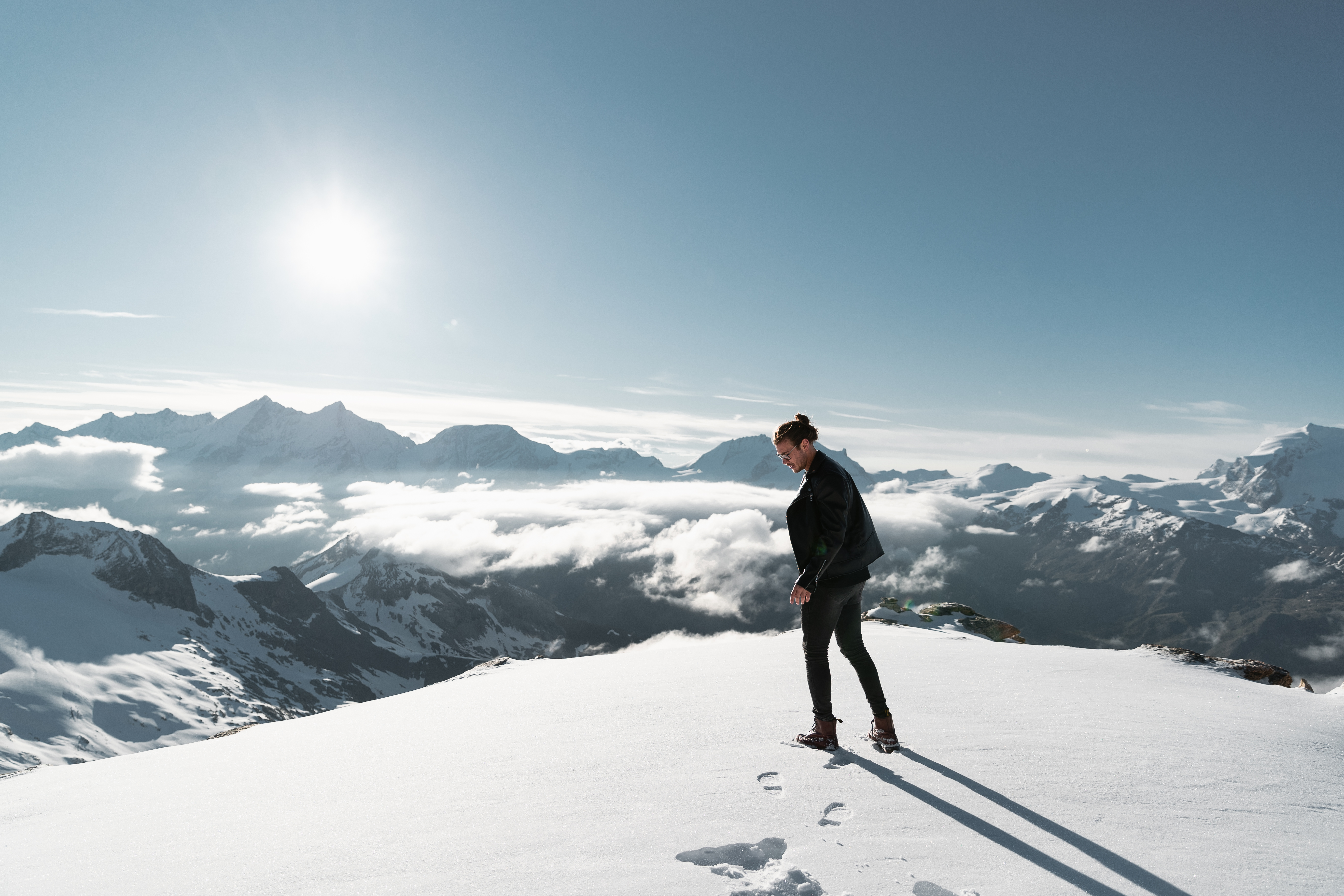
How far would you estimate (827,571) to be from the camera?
564cm

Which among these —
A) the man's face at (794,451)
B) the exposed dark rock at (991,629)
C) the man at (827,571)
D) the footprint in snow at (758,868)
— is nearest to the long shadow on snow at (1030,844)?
the man at (827,571)

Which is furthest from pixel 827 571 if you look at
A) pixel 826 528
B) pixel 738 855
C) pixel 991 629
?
pixel 991 629

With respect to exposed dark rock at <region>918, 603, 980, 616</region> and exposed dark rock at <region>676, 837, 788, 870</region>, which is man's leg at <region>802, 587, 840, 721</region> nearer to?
exposed dark rock at <region>676, 837, 788, 870</region>

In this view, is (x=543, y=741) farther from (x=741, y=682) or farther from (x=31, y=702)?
(x=31, y=702)

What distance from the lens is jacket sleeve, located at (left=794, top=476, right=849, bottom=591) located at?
218 inches

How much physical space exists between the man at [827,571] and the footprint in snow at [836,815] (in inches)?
52.5

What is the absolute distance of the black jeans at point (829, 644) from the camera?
5637 mm

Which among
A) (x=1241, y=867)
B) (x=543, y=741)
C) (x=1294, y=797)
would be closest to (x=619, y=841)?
(x=543, y=741)

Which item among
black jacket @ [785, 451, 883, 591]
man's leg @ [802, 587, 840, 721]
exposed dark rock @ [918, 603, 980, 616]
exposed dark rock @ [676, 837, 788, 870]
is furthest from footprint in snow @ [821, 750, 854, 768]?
exposed dark rock @ [918, 603, 980, 616]

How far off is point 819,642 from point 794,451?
6.01ft

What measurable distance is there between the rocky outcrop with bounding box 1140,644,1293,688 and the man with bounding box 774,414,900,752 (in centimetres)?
675

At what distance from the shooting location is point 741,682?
866 centimetres

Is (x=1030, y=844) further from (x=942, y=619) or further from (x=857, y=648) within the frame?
(x=942, y=619)

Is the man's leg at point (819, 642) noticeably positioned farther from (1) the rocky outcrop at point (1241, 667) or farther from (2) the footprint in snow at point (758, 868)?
(1) the rocky outcrop at point (1241, 667)
